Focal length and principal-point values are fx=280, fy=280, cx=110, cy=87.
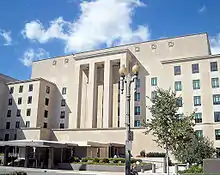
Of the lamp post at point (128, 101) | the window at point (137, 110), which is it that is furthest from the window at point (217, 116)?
the lamp post at point (128, 101)

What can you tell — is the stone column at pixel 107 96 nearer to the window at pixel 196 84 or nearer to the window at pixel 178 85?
the window at pixel 178 85

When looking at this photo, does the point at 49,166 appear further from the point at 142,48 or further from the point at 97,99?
the point at 142,48

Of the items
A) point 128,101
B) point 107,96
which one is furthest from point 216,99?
point 128,101

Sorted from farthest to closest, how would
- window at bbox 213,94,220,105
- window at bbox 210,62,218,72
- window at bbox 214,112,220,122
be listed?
1. window at bbox 210,62,218,72
2. window at bbox 213,94,220,105
3. window at bbox 214,112,220,122

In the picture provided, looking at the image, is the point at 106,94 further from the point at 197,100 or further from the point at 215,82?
the point at 215,82

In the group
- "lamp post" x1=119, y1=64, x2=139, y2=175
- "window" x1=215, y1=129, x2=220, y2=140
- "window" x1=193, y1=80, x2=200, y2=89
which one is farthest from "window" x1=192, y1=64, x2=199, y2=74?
"lamp post" x1=119, y1=64, x2=139, y2=175

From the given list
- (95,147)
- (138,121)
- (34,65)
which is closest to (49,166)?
(95,147)

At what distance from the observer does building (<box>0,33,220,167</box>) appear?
47688 millimetres

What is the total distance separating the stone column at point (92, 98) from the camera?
56562 millimetres

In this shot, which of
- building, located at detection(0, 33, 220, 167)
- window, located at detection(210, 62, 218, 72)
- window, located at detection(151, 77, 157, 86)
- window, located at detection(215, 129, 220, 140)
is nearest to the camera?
window, located at detection(215, 129, 220, 140)

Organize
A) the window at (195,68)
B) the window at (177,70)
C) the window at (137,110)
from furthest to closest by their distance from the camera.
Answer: the window at (137,110)
the window at (177,70)
the window at (195,68)

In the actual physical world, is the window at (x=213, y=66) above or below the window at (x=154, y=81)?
above

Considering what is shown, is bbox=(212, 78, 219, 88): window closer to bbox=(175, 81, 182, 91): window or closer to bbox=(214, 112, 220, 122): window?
bbox=(214, 112, 220, 122): window

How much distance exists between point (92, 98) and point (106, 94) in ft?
11.3
